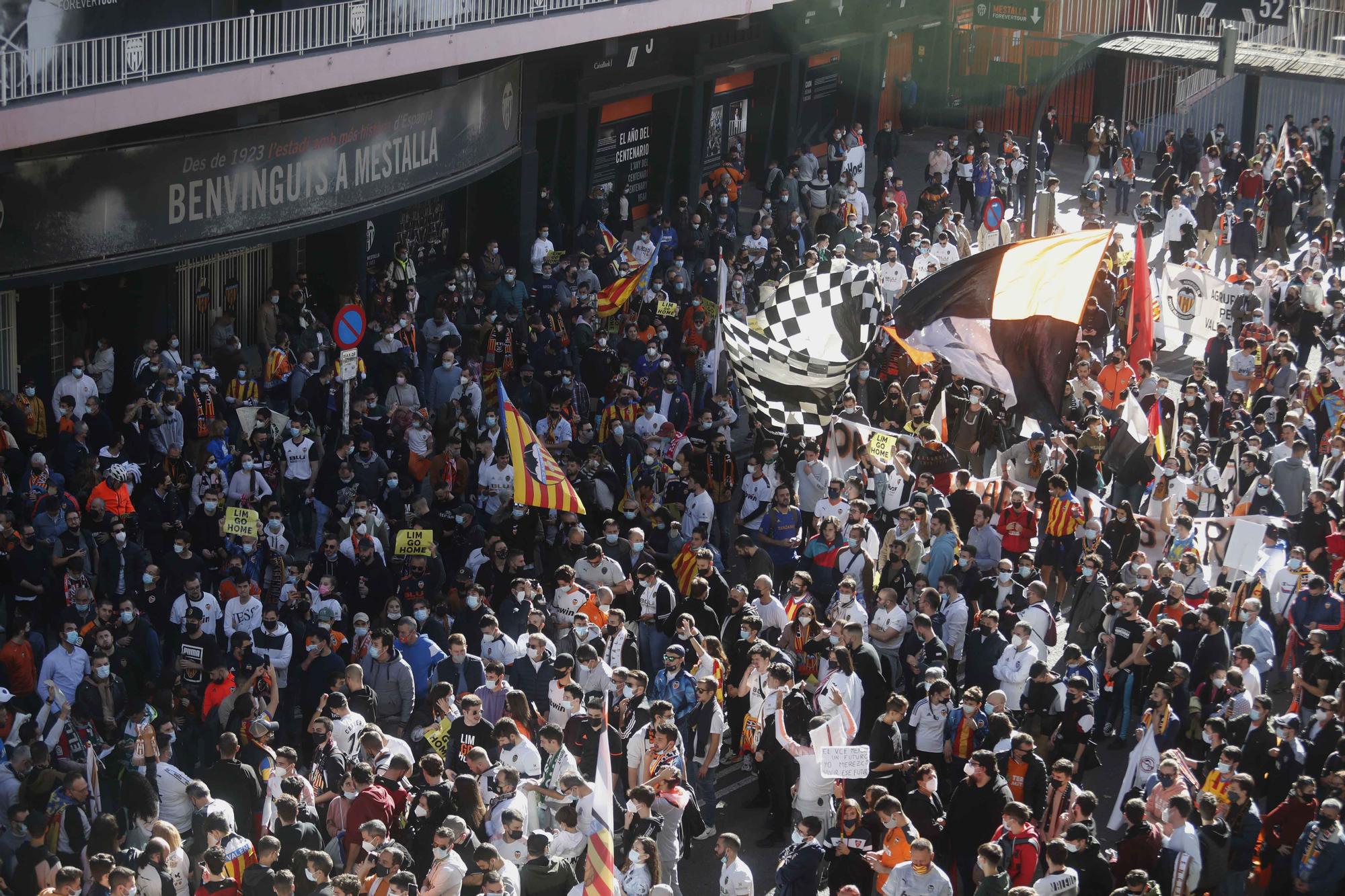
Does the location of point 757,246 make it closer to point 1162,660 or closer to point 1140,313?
point 1140,313

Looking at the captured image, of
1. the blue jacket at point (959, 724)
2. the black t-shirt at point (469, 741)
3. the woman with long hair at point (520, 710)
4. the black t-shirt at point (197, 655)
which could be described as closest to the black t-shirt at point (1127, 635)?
the blue jacket at point (959, 724)

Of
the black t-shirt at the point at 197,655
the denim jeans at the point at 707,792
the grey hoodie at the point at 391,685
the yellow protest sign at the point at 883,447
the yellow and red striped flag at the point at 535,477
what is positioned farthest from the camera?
the yellow protest sign at the point at 883,447

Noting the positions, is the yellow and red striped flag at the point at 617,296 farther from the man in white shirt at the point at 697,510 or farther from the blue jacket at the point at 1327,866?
the blue jacket at the point at 1327,866

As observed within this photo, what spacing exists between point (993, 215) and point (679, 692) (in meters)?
17.2

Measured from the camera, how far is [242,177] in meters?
23.7

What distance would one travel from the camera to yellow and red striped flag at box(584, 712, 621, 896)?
12.6 metres

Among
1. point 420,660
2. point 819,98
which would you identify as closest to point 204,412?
point 420,660

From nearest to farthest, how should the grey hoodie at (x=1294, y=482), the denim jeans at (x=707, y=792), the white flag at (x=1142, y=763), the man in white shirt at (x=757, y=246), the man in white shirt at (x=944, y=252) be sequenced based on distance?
the white flag at (x=1142, y=763) < the denim jeans at (x=707, y=792) < the grey hoodie at (x=1294, y=482) < the man in white shirt at (x=944, y=252) < the man in white shirt at (x=757, y=246)

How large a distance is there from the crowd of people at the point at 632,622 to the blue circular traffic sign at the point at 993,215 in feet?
17.7

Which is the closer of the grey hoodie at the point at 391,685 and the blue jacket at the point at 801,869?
the blue jacket at the point at 801,869

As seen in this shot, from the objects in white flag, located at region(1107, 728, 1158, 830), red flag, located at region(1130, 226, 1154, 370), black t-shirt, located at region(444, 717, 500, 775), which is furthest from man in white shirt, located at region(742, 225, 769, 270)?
black t-shirt, located at region(444, 717, 500, 775)

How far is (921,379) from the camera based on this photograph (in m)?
21.9

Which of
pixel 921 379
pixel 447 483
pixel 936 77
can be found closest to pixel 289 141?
pixel 447 483

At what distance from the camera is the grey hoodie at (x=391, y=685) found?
15703 millimetres
